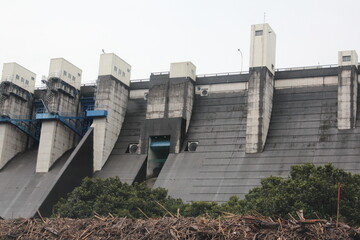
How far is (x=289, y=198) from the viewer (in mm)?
43312

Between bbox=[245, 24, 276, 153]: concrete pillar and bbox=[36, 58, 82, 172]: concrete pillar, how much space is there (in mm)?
22413

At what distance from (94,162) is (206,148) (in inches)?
526

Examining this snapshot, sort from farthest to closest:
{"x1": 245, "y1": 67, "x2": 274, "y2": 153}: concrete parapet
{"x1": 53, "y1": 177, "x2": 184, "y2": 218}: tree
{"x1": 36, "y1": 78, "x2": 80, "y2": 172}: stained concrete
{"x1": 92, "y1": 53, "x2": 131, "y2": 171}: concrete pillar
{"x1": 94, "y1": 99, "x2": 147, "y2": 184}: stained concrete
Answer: {"x1": 92, "y1": 53, "x2": 131, "y2": 171}: concrete pillar
{"x1": 36, "y1": 78, "x2": 80, "y2": 172}: stained concrete
{"x1": 94, "y1": 99, "x2": 147, "y2": 184}: stained concrete
{"x1": 245, "y1": 67, "x2": 274, "y2": 153}: concrete parapet
{"x1": 53, "y1": 177, "x2": 184, "y2": 218}: tree

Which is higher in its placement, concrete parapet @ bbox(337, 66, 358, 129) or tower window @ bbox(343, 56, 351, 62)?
tower window @ bbox(343, 56, 351, 62)

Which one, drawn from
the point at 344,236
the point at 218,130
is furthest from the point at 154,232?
the point at 218,130

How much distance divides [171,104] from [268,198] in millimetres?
31612

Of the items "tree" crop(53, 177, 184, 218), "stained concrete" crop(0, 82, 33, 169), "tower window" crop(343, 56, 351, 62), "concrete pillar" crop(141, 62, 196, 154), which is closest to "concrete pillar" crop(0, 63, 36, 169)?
"stained concrete" crop(0, 82, 33, 169)

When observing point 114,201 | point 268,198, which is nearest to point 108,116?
point 114,201

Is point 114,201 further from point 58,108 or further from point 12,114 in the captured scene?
point 12,114

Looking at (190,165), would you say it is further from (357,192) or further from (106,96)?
(357,192)

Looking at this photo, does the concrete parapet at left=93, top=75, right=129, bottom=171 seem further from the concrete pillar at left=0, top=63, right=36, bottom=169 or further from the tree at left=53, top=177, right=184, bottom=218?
the tree at left=53, top=177, right=184, bottom=218

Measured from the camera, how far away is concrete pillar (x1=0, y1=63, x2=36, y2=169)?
77.8 meters

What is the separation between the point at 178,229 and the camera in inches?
806

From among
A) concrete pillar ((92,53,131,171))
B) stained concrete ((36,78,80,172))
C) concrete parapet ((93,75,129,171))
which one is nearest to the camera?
stained concrete ((36,78,80,172))
